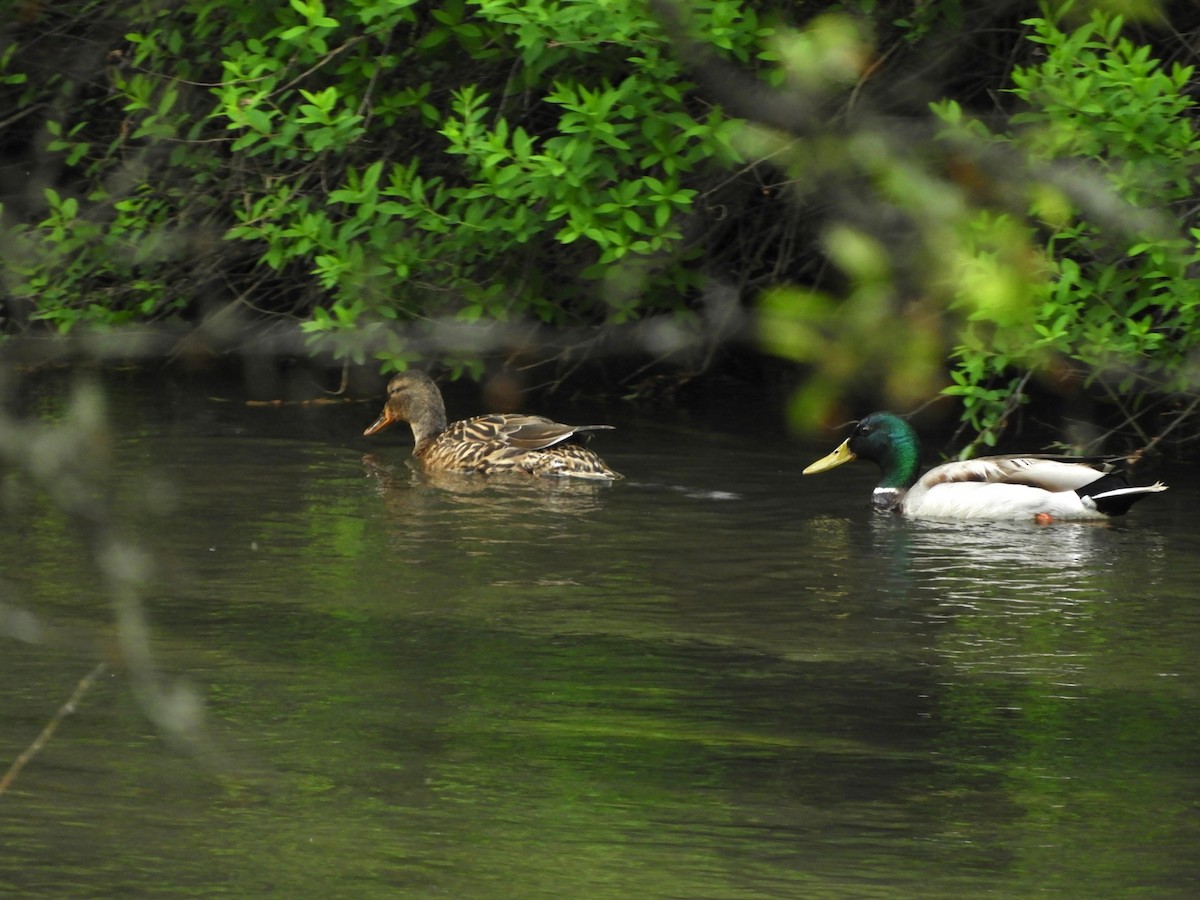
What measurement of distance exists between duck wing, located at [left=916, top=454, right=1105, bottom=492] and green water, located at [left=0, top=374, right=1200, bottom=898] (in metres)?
0.30

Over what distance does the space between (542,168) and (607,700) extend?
5018 millimetres

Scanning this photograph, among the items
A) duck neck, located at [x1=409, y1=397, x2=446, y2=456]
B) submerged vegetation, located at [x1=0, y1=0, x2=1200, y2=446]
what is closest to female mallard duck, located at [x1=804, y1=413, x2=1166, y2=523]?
submerged vegetation, located at [x1=0, y1=0, x2=1200, y2=446]

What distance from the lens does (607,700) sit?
716 cm

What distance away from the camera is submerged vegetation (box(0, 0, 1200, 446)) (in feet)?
33.7

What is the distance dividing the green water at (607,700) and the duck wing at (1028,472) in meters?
0.30

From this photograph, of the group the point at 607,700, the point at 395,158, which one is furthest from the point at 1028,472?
the point at 607,700

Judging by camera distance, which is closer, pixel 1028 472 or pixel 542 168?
pixel 1028 472

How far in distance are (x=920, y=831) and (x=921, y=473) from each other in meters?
6.84

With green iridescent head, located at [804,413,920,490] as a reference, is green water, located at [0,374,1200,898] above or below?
below

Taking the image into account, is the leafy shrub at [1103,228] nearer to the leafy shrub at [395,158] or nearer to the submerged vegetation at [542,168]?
the submerged vegetation at [542,168]

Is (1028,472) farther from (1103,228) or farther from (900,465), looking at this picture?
(1103,228)

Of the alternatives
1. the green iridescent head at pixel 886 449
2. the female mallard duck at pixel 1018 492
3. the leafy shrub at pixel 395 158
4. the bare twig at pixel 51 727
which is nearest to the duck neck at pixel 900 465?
the green iridescent head at pixel 886 449

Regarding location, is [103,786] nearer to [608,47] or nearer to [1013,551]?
[1013,551]

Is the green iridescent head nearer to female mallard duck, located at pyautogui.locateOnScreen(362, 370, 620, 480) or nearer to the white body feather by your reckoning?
the white body feather
